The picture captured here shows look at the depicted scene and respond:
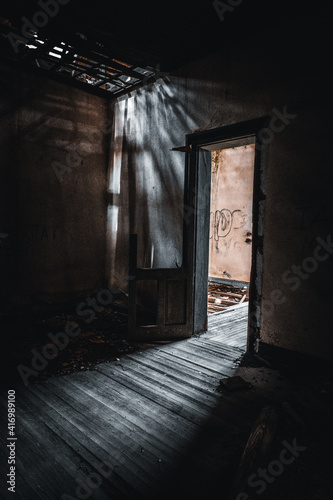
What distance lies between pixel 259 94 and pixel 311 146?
3.06 ft

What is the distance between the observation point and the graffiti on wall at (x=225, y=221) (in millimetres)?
8523

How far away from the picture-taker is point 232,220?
28.6 ft

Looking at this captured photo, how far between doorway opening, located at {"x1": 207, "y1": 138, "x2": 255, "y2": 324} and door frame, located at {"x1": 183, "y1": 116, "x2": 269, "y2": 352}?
147 inches

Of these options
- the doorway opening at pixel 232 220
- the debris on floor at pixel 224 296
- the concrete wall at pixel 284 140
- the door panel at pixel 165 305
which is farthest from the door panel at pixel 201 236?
the doorway opening at pixel 232 220

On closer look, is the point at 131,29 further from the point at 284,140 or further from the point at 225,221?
the point at 225,221

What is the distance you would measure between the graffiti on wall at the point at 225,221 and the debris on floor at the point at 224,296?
1.49 m

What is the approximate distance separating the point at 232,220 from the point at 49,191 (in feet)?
16.8

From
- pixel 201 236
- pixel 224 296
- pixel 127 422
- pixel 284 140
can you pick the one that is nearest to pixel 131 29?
pixel 284 140

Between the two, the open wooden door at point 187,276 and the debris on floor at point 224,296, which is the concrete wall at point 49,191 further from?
the debris on floor at point 224,296

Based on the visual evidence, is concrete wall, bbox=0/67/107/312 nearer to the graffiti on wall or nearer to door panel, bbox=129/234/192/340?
door panel, bbox=129/234/192/340

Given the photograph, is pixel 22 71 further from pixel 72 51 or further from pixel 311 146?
pixel 311 146

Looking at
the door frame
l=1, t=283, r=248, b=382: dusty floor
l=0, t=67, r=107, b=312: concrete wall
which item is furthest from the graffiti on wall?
the door frame

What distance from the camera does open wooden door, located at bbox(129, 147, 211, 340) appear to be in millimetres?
4250

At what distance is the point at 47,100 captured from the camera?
521 cm
